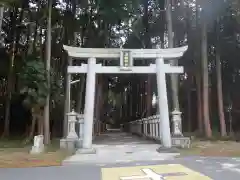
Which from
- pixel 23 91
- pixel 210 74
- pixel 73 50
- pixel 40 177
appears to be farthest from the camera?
pixel 210 74

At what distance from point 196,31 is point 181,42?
1.55m

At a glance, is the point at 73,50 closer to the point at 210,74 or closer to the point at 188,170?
the point at 188,170

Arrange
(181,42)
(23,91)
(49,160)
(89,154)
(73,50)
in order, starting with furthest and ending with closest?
(181,42), (23,91), (73,50), (89,154), (49,160)

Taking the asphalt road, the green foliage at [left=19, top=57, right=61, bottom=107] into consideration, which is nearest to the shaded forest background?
the green foliage at [left=19, top=57, right=61, bottom=107]

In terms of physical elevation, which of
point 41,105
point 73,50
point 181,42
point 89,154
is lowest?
point 89,154

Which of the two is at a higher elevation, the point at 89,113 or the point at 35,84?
the point at 35,84

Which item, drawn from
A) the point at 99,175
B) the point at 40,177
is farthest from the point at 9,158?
the point at 99,175

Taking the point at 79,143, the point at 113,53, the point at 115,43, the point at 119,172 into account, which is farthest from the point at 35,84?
the point at 115,43

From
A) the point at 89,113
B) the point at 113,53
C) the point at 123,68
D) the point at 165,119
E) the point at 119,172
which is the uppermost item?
the point at 113,53

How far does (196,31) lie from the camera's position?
16578 millimetres

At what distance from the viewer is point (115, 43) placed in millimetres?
20094

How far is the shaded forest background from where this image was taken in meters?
14.0

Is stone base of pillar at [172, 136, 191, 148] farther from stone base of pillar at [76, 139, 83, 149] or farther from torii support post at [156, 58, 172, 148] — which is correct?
stone base of pillar at [76, 139, 83, 149]

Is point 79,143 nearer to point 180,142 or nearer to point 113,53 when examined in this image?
point 113,53
